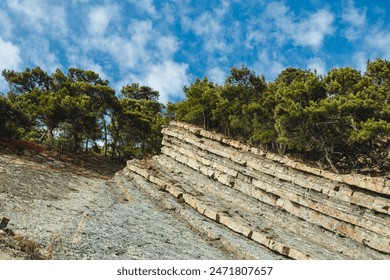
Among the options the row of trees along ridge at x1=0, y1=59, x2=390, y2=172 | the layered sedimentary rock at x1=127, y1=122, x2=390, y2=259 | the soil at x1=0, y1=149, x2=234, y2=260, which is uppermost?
the row of trees along ridge at x1=0, y1=59, x2=390, y2=172

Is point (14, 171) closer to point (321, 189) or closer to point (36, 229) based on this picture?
point (36, 229)

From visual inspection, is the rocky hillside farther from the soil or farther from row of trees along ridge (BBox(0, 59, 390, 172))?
row of trees along ridge (BBox(0, 59, 390, 172))

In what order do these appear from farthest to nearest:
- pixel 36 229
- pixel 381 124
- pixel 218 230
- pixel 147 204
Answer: pixel 147 204, pixel 381 124, pixel 218 230, pixel 36 229

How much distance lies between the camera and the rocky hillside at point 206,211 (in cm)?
1477

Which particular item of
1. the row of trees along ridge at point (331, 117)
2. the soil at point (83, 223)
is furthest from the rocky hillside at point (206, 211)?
the row of trees along ridge at point (331, 117)

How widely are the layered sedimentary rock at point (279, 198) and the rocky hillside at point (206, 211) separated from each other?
7 centimetres

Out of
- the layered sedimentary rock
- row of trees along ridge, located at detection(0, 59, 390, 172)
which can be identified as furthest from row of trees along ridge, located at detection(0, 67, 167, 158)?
the layered sedimentary rock

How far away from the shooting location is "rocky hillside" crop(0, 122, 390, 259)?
14.8 m

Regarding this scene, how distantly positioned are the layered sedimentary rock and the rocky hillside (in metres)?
0.07

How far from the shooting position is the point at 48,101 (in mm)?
39969

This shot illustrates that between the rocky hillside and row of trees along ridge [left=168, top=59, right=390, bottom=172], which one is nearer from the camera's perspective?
the rocky hillside

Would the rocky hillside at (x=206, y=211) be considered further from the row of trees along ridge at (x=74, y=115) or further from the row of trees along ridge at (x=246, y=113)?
the row of trees along ridge at (x=74, y=115)
